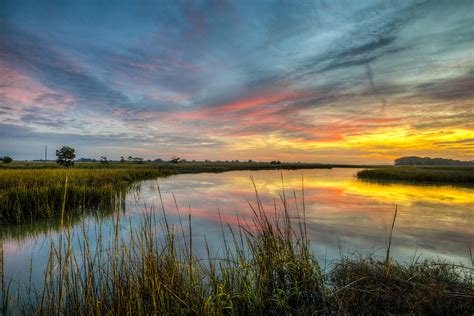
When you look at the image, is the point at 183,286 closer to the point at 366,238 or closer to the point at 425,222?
the point at 366,238

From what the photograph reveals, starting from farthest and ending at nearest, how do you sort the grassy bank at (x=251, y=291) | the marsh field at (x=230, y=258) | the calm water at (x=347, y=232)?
the calm water at (x=347, y=232) → the marsh field at (x=230, y=258) → the grassy bank at (x=251, y=291)

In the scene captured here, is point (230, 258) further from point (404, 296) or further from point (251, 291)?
point (404, 296)

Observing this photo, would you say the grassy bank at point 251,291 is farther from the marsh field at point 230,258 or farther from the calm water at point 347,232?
the calm water at point 347,232

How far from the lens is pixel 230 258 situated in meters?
5.58

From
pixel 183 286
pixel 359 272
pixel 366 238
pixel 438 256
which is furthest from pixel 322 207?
pixel 183 286

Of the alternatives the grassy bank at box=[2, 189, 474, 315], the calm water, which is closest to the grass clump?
the grassy bank at box=[2, 189, 474, 315]

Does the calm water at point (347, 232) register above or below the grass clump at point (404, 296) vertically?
below

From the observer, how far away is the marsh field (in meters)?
3.06

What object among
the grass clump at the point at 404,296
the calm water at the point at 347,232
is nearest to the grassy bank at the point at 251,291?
the grass clump at the point at 404,296

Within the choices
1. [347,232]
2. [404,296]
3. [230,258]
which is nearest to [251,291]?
[404,296]

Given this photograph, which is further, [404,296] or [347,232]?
[347,232]

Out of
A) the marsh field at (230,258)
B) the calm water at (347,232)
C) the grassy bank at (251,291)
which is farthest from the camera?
the calm water at (347,232)

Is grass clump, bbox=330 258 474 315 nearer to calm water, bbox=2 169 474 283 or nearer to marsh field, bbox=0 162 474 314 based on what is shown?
marsh field, bbox=0 162 474 314

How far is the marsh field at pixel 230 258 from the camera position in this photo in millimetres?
3064
